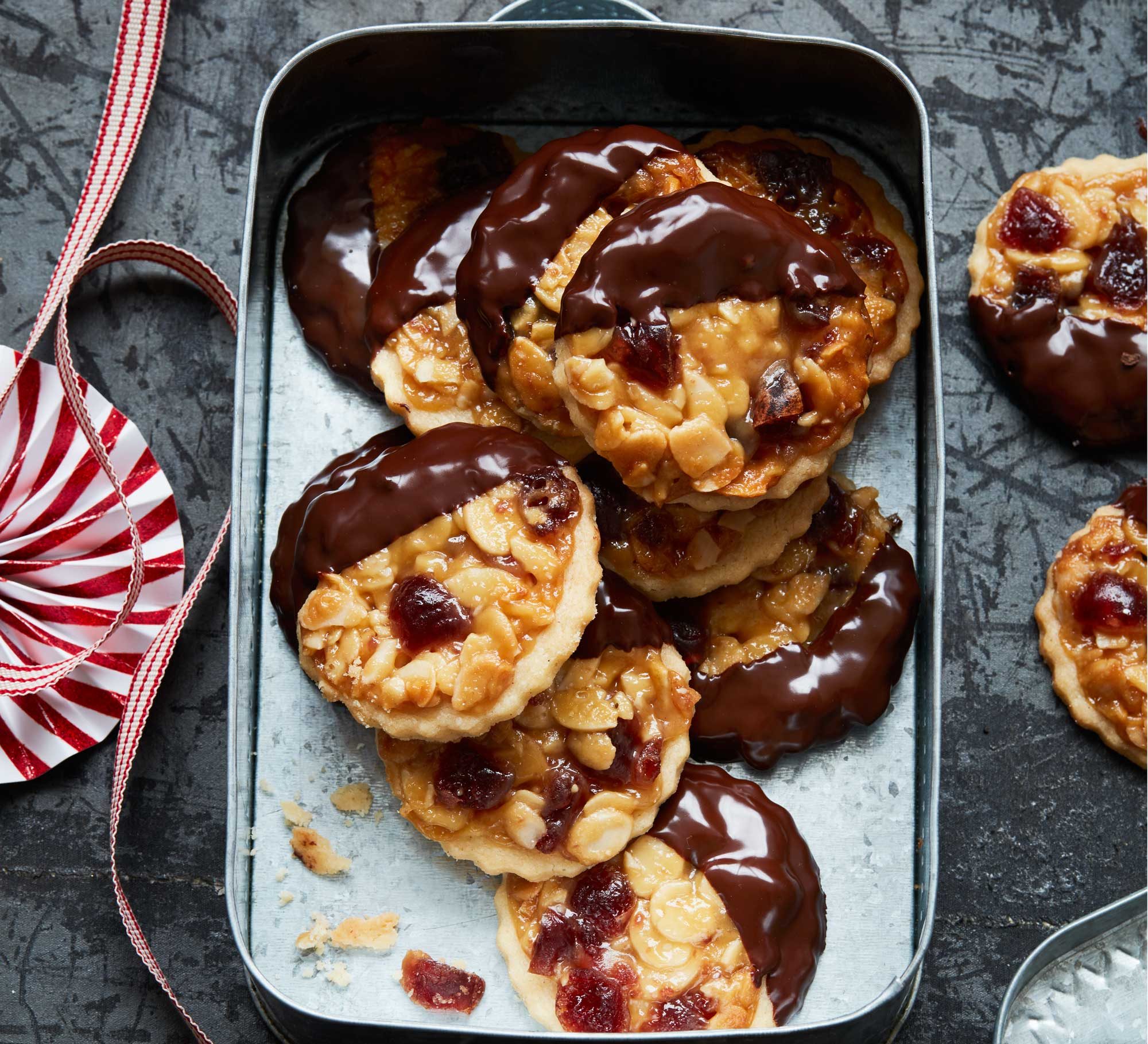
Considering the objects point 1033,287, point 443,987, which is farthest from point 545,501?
point 1033,287

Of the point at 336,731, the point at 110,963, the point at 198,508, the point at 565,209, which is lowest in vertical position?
the point at 110,963

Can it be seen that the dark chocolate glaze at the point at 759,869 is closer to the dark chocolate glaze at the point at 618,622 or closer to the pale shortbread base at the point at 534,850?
the pale shortbread base at the point at 534,850

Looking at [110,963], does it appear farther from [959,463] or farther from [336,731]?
[959,463]

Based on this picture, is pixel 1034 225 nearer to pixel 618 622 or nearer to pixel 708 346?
pixel 708 346

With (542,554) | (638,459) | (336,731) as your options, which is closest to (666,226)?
(638,459)

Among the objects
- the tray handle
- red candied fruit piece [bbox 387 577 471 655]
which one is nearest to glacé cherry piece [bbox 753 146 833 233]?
the tray handle

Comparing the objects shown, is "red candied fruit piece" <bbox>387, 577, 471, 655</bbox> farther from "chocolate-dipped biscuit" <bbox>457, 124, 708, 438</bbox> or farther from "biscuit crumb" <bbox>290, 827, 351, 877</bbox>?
"biscuit crumb" <bbox>290, 827, 351, 877</bbox>

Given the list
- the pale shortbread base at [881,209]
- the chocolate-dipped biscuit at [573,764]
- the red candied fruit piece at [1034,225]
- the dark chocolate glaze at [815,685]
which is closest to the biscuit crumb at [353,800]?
the chocolate-dipped biscuit at [573,764]
